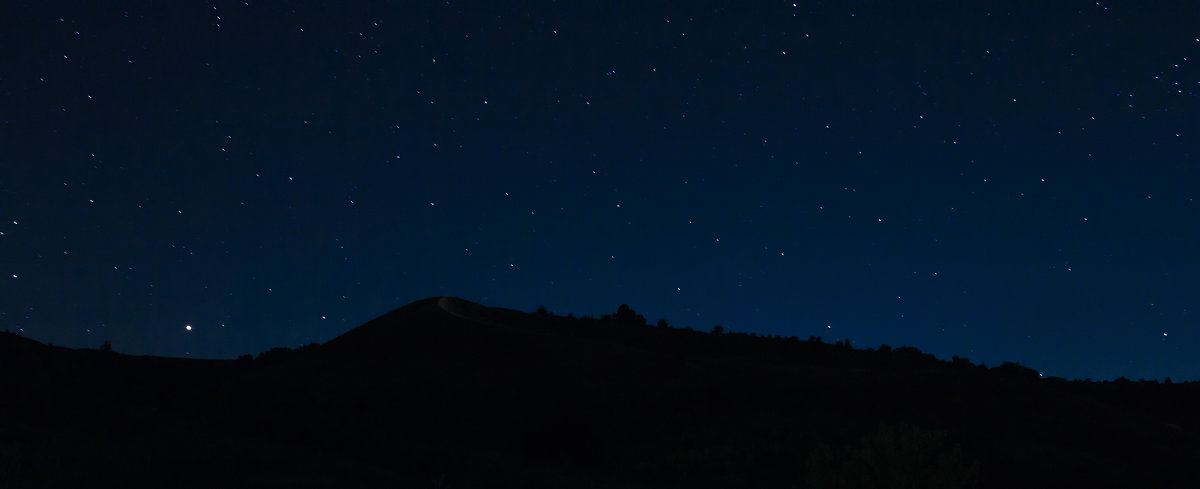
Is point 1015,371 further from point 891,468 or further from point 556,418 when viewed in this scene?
point 891,468

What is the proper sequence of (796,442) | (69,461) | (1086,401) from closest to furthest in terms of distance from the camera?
(69,461), (796,442), (1086,401)

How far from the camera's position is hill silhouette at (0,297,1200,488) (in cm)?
1748

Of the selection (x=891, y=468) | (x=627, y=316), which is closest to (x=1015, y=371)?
(x=627, y=316)

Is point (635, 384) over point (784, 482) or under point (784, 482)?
over

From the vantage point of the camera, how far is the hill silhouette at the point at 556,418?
17484mm

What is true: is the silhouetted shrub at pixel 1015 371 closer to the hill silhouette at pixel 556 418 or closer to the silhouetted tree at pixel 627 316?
the hill silhouette at pixel 556 418

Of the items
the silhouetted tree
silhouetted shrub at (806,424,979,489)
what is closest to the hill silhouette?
silhouetted shrub at (806,424,979,489)

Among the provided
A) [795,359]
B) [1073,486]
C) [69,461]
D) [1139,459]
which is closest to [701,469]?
[1073,486]

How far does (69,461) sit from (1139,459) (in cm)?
2638

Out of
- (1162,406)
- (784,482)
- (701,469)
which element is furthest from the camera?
(1162,406)

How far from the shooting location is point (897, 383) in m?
33.0

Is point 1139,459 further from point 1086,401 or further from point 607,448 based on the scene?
point 607,448

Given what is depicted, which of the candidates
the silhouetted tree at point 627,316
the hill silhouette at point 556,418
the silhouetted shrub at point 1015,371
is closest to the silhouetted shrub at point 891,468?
the hill silhouette at point 556,418

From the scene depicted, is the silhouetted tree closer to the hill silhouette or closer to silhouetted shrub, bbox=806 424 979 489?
the hill silhouette
